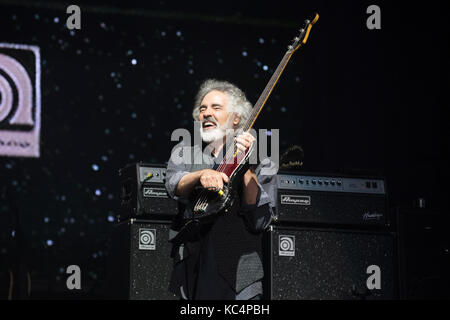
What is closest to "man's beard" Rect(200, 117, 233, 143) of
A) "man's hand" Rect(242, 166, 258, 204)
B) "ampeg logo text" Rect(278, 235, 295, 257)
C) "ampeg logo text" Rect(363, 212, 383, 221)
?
"man's hand" Rect(242, 166, 258, 204)

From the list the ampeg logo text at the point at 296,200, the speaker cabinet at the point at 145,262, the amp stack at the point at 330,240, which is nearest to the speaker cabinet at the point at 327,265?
the amp stack at the point at 330,240

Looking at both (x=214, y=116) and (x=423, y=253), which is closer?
(x=214, y=116)

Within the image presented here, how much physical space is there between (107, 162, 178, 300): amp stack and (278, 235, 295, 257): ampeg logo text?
0.48 metres

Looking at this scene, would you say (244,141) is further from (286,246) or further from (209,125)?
(286,246)

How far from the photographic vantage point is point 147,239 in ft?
9.34

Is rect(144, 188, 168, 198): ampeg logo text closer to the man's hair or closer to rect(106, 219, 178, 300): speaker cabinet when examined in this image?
rect(106, 219, 178, 300): speaker cabinet

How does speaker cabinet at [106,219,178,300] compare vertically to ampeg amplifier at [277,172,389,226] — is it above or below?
below

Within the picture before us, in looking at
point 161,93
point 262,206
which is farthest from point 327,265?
point 161,93

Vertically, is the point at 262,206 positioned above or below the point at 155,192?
below

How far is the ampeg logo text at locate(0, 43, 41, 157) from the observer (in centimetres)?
424

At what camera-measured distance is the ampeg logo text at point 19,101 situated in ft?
13.9

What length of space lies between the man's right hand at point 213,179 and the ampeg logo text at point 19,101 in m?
2.42

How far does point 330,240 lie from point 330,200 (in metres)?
0.19

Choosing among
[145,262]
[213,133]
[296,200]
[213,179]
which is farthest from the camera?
[296,200]
